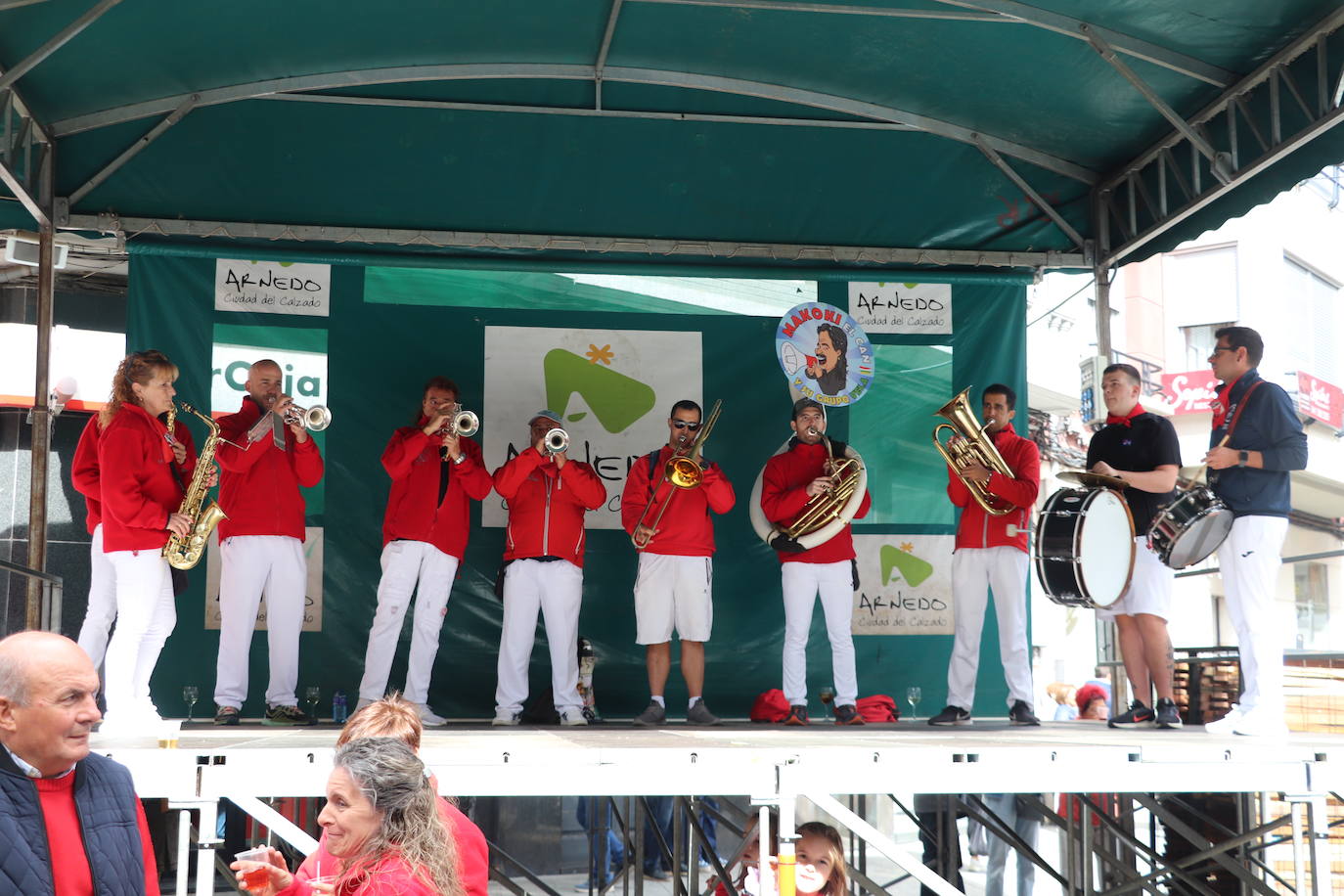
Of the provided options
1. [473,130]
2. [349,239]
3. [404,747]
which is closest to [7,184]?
[349,239]

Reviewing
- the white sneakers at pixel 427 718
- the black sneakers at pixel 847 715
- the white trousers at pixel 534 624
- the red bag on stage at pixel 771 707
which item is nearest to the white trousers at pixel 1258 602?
the black sneakers at pixel 847 715

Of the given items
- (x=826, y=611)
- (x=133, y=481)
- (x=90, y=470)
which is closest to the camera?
(x=133, y=481)

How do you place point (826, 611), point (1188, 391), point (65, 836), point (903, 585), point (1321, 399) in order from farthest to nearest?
point (1321, 399) < point (1188, 391) < point (903, 585) < point (826, 611) < point (65, 836)

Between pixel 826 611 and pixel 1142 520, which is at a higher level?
pixel 1142 520

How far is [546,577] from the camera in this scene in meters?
7.10

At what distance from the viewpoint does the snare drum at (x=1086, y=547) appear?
622cm

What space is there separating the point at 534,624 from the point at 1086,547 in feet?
9.46

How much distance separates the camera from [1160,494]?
669 centimetres

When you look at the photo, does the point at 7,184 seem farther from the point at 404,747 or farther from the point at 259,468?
the point at 404,747

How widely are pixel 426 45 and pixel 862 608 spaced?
413 centimetres

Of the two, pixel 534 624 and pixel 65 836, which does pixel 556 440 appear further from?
pixel 65 836

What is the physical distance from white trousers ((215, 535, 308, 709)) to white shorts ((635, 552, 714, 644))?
70.9 inches

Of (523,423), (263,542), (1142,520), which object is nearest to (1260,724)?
(1142,520)

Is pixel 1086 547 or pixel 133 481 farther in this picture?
pixel 1086 547
